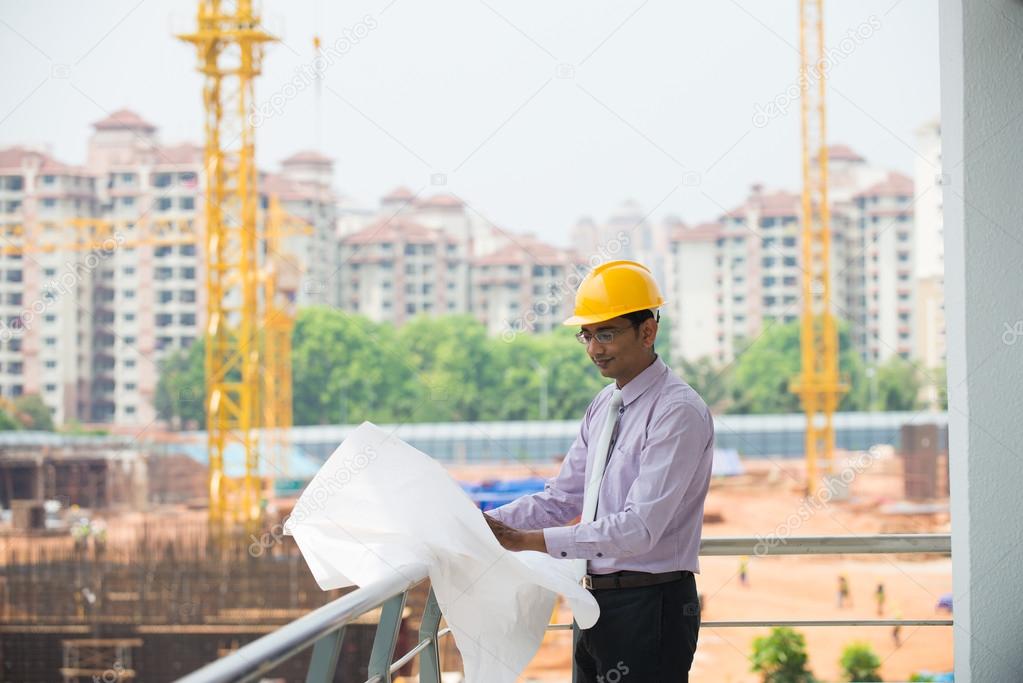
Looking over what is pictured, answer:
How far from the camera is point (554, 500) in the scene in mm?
1719

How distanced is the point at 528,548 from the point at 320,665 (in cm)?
39

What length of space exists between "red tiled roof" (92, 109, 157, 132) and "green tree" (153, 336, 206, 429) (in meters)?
7.22

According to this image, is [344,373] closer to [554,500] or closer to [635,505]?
[554,500]

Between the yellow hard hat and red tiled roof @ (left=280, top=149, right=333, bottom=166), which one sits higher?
red tiled roof @ (left=280, top=149, right=333, bottom=166)

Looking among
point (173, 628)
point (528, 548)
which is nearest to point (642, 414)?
point (528, 548)

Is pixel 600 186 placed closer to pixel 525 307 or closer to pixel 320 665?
pixel 525 307

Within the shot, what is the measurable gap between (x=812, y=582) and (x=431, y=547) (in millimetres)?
28450

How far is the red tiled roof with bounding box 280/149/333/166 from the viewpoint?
38.9 meters

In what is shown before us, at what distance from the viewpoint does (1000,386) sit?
1913 mm

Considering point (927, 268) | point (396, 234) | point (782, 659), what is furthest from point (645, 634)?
point (396, 234)

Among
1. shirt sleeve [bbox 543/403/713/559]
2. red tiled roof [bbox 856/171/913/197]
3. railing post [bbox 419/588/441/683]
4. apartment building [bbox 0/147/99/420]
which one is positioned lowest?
railing post [bbox 419/588/441/683]

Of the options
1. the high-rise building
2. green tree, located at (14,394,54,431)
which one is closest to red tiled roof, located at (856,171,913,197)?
the high-rise building

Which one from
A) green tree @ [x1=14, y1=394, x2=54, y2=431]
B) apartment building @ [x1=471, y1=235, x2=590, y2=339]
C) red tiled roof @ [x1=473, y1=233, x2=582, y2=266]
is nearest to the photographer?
green tree @ [x1=14, y1=394, x2=54, y2=431]

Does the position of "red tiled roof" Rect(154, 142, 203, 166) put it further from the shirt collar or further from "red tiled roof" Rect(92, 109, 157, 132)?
the shirt collar
